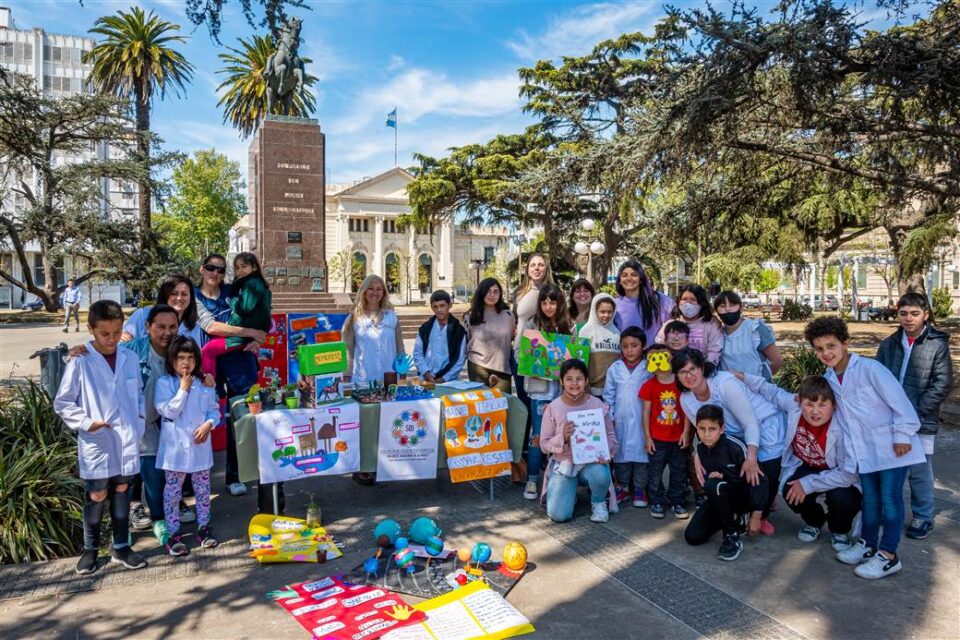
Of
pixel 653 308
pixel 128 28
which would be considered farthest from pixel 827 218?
pixel 128 28

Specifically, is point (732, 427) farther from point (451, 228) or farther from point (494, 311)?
point (451, 228)

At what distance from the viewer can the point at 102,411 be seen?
12.9 ft

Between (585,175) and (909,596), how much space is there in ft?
29.4

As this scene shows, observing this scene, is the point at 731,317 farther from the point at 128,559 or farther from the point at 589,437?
the point at 128,559

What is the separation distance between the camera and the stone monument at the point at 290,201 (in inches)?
659

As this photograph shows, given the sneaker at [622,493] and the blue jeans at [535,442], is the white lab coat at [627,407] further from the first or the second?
the blue jeans at [535,442]

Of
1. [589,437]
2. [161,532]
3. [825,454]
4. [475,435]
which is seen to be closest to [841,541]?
[825,454]

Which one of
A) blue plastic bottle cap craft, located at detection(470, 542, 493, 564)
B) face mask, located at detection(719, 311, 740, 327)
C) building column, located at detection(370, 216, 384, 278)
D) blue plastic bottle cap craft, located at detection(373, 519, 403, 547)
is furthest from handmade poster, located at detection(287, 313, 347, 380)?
building column, located at detection(370, 216, 384, 278)

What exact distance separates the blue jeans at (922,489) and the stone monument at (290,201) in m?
15.0

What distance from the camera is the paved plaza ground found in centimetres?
335

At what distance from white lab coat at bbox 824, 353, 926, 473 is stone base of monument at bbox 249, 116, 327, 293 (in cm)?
1491

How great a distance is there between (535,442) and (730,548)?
5.58 ft

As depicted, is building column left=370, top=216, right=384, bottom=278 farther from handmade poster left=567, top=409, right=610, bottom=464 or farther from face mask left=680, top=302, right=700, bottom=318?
handmade poster left=567, top=409, right=610, bottom=464

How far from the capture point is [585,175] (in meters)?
11.6
